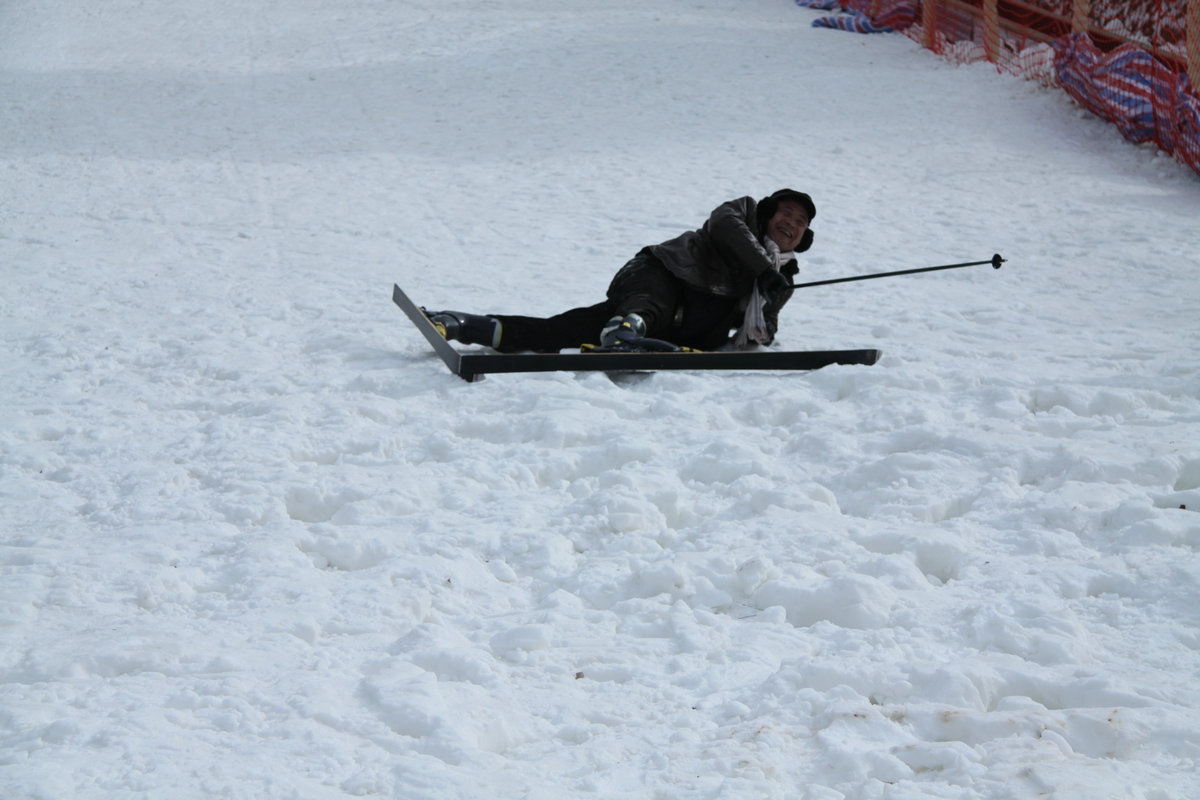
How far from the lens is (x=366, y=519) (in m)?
3.30

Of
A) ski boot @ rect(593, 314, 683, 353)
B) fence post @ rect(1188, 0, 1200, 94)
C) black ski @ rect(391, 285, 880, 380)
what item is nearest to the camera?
black ski @ rect(391, 285, 880, 380)

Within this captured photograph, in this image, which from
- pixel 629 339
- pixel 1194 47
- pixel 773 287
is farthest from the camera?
pixel 1194 47

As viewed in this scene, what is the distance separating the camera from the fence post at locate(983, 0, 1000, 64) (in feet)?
39.6

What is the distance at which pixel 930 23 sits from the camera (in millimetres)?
13195

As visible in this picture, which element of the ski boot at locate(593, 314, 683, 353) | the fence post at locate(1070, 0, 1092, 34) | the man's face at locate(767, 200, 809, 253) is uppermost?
the fence post at locate(1070, 0, 1092, 34)

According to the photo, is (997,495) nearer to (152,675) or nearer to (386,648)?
(386,648)

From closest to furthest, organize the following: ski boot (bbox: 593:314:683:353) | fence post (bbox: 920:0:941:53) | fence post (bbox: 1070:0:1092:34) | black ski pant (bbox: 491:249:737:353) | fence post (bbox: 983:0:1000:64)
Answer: ski boot (bbox: 593:314:683:353) → black ski pant (bbox: 491:249:737:353) → fence post (bbox: 1070:0:1092:34) → fence post (bbox: 983:0:1000:64) → fence post (bbox: 920:0:941:53)

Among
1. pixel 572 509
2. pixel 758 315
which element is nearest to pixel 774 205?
pixel 758 315

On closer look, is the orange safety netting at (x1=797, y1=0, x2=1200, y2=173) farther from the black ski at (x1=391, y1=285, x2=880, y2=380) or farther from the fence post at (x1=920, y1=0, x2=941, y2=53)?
the black ski at (x1=391, y1=285, x2=880, y2=380)

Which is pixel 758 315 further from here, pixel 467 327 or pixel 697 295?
pixel 467 327

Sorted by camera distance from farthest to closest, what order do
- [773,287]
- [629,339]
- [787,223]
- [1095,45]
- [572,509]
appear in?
[1095,45], [787,223], [773,287], [629,339], [572,509]

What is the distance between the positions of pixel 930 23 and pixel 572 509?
447 inches

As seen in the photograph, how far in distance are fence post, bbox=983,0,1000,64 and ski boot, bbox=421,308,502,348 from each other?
8937 millimetres

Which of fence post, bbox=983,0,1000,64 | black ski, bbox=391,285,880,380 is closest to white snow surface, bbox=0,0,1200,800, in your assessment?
black ski, bbox=391,285,880,380
